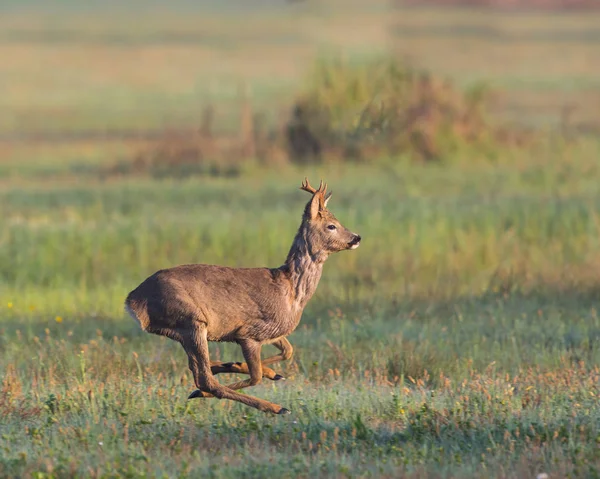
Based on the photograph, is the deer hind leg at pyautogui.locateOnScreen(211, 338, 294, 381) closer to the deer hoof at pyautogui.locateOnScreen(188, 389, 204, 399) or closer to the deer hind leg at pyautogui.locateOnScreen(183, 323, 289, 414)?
the deer hoof at pyautogui.locateOnScreen(188, 389, 204, 399)

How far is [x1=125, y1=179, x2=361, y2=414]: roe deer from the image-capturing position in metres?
9.74

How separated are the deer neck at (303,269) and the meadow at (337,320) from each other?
796 millimetres

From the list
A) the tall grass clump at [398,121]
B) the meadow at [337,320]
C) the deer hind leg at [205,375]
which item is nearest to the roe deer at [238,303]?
the deer hind leg at [205,375]

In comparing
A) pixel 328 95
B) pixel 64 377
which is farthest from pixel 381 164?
pixel 64 377

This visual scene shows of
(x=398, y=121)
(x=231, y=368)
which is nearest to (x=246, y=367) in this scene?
(x=231, y=368)

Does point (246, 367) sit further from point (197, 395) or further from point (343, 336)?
point (343, 336)

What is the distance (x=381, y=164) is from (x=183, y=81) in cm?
3336

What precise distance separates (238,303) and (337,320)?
4552 millimetres

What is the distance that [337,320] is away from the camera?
14.5 meters

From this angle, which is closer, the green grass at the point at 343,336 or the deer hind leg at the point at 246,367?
the green grass at the point at 343,336

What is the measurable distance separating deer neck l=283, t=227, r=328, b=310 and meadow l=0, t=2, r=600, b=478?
0.80 metres

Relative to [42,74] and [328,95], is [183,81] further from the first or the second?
[328,95]

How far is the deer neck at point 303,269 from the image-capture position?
33.8ft

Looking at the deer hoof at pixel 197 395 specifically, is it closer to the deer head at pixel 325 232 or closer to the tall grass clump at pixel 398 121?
the deer head at pixel 325 232
